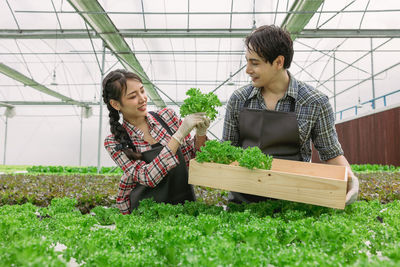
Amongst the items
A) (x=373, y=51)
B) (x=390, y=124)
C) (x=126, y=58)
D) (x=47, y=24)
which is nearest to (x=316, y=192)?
(x=390, y=124)

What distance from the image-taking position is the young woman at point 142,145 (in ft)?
8.03

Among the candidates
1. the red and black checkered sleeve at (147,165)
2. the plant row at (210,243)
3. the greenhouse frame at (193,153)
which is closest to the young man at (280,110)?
the greenhouse frame at (193,153)

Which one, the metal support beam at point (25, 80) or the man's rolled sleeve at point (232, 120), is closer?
the man's rolled sleeve at point (232, 120)

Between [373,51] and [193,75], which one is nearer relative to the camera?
[373,51]

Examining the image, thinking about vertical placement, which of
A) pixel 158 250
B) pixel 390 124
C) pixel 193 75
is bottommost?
pixel 158 250

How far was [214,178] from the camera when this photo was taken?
82.7 inches

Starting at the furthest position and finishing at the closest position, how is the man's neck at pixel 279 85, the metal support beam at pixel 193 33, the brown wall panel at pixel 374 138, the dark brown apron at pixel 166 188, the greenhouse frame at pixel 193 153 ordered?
the brown wall panel at pixel 374 138 < the metal support beam at pixel 193 33 < the dark brown apron at pixel 166 188 < the man's neck at pixel 279 85 < the greenhouse frame at pixel 193 153

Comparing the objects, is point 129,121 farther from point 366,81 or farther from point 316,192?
point 366,81

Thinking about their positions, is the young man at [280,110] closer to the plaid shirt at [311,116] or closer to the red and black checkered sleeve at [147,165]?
the plaid shirt at [311,116]

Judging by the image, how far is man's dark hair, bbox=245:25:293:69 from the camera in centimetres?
227

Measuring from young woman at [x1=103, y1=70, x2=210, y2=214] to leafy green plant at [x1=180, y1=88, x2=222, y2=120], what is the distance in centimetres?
6

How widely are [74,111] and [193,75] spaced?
469 inches

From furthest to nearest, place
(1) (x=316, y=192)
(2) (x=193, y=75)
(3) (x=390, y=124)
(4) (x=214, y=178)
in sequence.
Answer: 1. (2) (x=193, y=75)
2. (3) (x=390, y=124)
3. (4) (x=214, y=178)
4. (1) (x=316, y=192)

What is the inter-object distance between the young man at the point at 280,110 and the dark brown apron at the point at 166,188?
1.77 ft
